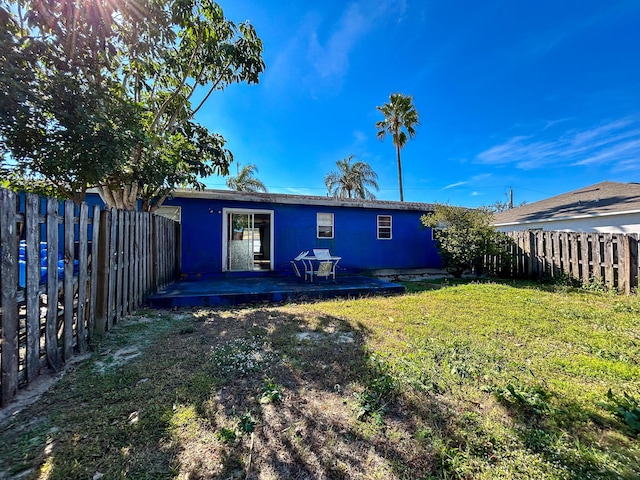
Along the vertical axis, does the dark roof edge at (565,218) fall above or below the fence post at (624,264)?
above

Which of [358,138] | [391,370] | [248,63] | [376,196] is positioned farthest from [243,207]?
[376,196]

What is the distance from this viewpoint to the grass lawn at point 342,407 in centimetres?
154

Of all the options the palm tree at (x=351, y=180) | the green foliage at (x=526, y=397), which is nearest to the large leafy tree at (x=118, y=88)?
the green foliage at (x=526, y=397)

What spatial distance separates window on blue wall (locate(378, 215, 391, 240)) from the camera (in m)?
10.4

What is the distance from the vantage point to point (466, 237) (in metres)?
8.78

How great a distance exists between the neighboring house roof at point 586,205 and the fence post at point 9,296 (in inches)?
639

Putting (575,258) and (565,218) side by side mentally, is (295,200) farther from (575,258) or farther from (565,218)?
(565,218)

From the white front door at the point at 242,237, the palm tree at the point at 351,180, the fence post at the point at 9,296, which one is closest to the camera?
the fence post at the point at 9,296

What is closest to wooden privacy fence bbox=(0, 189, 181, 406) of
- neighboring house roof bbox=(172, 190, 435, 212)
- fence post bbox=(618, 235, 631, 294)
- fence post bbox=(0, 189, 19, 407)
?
fence post bbox=(0, 189, 19, 407)

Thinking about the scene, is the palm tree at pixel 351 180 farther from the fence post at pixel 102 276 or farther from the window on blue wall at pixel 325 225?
the fence post at pixel 102 276

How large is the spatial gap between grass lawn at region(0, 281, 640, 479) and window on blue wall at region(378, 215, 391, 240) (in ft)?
21.7

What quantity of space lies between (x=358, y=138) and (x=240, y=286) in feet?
49.8

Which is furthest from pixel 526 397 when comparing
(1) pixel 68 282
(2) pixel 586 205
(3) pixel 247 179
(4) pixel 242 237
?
(3) pixel 247 179

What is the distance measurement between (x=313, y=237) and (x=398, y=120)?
12.5 metres
